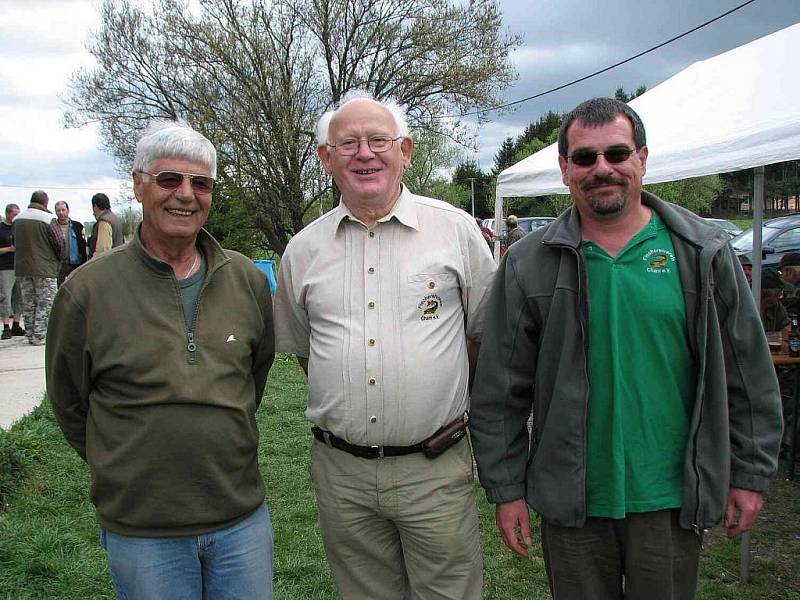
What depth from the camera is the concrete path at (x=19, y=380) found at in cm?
578

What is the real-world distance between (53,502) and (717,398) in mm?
3923

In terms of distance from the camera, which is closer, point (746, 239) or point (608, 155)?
point (608, 155)

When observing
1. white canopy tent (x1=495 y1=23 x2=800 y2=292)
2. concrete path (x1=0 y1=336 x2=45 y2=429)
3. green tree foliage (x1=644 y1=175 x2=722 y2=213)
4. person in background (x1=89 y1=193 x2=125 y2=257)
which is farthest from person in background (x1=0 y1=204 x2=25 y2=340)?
green tree foliage (x1=644 y1=175 x2=722 y2=213)

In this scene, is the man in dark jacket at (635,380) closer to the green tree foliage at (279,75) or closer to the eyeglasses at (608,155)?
the eyeglasses at (608,155)

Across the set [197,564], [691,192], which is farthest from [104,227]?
[691,192]

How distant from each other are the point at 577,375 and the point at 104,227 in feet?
28.2

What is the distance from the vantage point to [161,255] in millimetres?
2074

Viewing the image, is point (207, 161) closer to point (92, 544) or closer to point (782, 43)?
point (92, 544)

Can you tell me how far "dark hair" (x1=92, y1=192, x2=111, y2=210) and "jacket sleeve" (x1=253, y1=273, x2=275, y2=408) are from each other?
813 cm

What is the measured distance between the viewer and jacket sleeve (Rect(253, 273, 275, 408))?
7.39 ft

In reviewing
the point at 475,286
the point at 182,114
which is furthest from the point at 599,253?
the point at 182,114

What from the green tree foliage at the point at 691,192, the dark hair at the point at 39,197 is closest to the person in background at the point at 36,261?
the dark hair at the point at 39,197

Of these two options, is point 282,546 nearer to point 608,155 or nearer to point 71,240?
point 608,155

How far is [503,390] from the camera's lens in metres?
2.15
